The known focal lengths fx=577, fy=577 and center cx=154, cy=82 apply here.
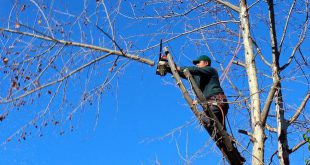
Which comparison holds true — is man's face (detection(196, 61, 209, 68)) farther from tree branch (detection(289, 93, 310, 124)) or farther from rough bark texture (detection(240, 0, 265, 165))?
tree branch (detection(289, 93, 310, 124))

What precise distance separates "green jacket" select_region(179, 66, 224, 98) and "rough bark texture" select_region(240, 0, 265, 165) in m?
Result: 0.39

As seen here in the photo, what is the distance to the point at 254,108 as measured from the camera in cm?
601

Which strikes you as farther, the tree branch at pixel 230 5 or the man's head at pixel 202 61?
the man's head at pixel 202 61

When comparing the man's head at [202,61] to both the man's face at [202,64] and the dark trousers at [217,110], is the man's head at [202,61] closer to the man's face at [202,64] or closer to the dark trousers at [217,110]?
the man's face at [202,64]

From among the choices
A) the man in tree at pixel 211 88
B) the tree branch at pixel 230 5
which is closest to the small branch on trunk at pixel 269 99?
the man in tree at pixel 211 88

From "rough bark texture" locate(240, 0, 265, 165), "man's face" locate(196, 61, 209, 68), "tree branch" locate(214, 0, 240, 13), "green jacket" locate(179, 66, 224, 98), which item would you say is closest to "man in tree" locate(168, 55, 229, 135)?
"green jacket" locate(179, 66, 224, 98)

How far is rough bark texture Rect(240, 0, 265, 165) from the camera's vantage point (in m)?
5.84

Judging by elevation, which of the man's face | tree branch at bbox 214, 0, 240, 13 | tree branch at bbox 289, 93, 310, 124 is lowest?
tree branch at bbox 289, 93, 310, 124

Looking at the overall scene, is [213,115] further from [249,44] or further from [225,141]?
[249,44]

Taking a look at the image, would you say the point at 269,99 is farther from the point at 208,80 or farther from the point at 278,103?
the point at 208,80

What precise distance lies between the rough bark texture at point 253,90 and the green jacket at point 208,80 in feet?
1.28

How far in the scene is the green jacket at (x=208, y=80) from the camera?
249 inches

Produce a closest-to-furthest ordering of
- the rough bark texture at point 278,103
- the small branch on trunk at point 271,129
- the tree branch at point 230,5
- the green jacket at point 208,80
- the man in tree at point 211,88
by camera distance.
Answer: the man in tree at point 211,88 → the rough bark texture at point 278,103 → the green jacket at point 208,80 → the tree branch at point 230,5 → the small branch on trunk at point 271,129

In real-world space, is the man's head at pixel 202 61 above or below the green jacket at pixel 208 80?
above
